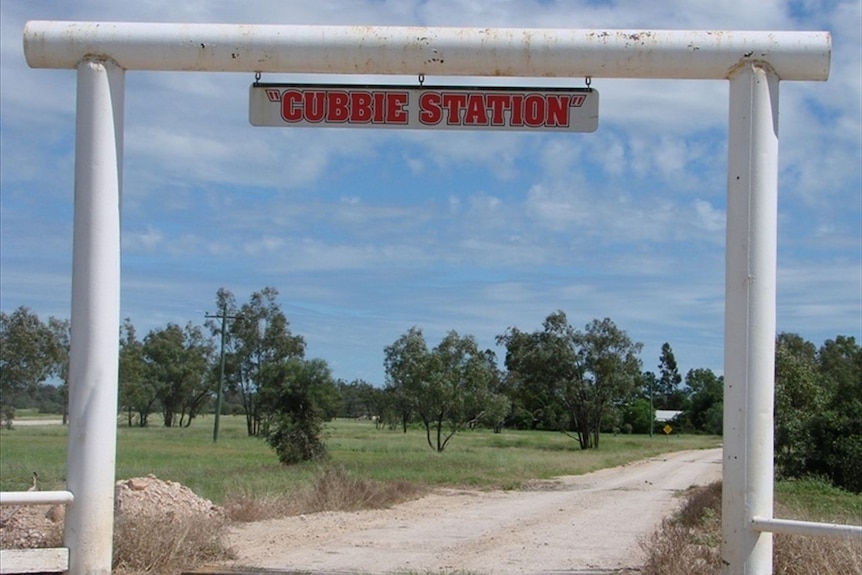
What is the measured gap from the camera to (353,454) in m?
42.7

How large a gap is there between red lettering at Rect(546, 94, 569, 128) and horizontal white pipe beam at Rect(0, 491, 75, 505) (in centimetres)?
460

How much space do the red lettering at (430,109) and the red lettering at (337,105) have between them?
1.93ft

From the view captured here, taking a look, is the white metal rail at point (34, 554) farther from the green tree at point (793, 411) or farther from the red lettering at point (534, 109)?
A: the green tree at point (793, 411)

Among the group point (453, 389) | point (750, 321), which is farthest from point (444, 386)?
point (750, 321)

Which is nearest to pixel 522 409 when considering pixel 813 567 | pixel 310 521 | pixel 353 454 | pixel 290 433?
pixel 353 454

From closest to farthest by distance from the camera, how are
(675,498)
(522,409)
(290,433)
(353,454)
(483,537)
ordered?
(483,537) → (675,498) → (290,433) → (353,454) → (522,409)

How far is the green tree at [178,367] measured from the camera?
9044 cm

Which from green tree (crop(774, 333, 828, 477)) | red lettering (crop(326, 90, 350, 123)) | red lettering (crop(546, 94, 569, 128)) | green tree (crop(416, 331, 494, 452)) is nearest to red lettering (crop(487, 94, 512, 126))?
red lettering (crop(546, 94, 569, 128))

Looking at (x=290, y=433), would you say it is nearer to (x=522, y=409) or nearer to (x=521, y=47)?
(x=521, y=47)

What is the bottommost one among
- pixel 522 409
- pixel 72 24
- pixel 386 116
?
pixel 522 409

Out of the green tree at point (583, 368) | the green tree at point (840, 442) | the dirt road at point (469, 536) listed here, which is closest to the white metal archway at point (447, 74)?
the dirt road at point (469, 536)

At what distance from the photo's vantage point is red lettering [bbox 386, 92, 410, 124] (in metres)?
8.05

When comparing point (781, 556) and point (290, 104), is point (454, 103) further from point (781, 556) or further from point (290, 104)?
point (781, 556)

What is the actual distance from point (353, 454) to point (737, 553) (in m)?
35.9
